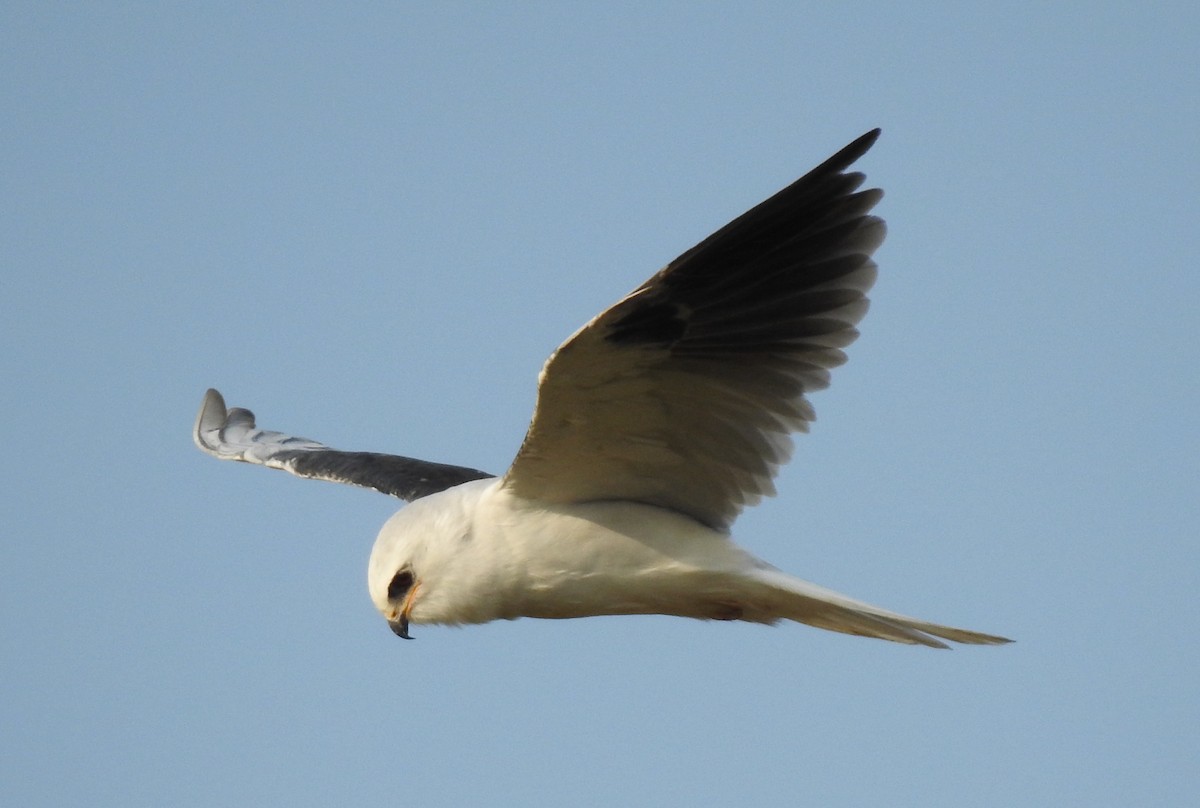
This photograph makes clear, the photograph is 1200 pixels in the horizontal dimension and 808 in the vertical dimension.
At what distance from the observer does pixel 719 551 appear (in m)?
4.63

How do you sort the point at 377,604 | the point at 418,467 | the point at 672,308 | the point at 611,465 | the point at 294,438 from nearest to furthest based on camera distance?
the point at 672,308 → the point at 611,465 → the point at 377,604 → the point at 418,467 → the point at 294,438

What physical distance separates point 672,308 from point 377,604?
1606 millimetres

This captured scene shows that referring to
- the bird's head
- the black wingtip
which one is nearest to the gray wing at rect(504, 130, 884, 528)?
the black wingtip

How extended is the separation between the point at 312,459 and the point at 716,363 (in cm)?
308

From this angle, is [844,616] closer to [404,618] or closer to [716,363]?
[716,363]

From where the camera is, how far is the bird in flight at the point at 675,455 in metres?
4.13

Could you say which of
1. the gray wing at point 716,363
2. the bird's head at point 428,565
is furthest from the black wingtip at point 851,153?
the bird's head at point 428,565

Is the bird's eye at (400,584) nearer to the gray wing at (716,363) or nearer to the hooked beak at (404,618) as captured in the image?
the hooked beak at (404,618)

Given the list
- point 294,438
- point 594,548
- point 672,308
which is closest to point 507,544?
point 594,548

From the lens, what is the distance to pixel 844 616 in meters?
4.57

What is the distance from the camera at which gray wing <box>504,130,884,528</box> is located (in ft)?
13.4

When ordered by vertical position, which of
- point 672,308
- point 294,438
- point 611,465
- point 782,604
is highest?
point 294,438

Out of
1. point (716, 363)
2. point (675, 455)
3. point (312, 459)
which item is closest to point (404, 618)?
point (675, 455)

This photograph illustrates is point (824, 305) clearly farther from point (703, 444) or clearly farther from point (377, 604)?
point (377, 604)
